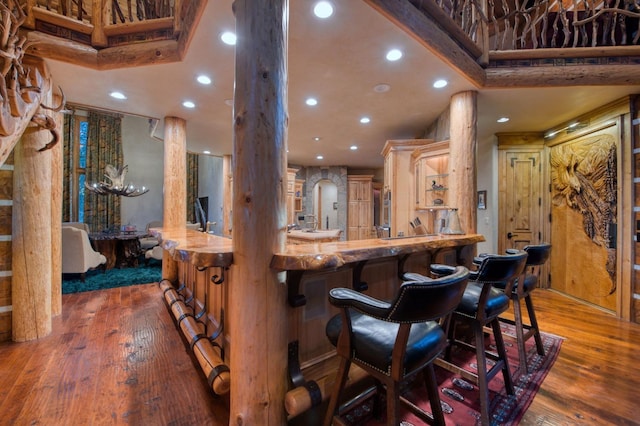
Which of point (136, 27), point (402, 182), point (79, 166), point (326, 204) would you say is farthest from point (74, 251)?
point (326, 204)

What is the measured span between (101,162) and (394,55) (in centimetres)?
962

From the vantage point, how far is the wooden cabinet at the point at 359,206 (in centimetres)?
881

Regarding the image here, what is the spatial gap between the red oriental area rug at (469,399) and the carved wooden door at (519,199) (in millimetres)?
2870

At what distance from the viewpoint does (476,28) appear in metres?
2.99

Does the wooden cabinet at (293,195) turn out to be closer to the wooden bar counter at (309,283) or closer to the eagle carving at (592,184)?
the wooden bar counter at (309,283)

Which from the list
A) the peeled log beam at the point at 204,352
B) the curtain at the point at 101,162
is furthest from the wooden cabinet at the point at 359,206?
the curtain at the point at 101,162

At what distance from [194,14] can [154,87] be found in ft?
4.51

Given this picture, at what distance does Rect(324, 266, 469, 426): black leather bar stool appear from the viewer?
1.00m

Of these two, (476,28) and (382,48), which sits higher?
(476,28)

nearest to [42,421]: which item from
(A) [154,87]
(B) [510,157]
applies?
(A) [154,87]

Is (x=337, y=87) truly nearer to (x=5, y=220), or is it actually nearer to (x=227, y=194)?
(x=5, y=220)

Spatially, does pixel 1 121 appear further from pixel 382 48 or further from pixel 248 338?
pixel 382 48

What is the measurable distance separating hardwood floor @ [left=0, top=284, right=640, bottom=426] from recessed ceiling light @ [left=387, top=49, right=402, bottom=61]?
2.84 m

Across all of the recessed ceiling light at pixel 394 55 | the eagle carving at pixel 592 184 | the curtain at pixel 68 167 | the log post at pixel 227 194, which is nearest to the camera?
the recessed ceiling light at pixel 394 55
